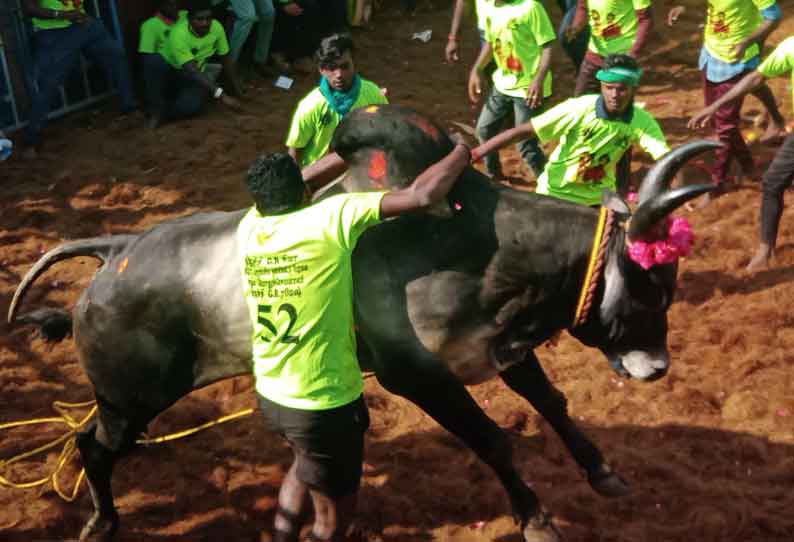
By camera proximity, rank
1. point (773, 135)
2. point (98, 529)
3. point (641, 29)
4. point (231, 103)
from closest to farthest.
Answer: point (98, 529)
point (641, 29)
point (773, 135)
point (231, 103)

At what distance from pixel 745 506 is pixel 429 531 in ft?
5.50

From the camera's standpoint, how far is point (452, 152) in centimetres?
466

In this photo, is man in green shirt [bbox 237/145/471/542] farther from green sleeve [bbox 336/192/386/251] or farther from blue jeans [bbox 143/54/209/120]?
blue jeans [bbox 143/54/209/120]

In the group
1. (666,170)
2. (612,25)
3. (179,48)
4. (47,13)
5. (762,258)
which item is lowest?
(762,258)

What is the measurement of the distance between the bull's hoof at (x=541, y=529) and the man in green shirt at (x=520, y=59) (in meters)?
4.21

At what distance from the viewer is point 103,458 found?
5355mm

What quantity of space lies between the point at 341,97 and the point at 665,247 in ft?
9.78

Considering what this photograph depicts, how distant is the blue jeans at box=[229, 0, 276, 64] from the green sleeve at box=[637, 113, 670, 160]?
6.37 metres

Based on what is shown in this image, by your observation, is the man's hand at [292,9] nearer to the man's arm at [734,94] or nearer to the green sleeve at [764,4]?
the green sleeve at [764,4]

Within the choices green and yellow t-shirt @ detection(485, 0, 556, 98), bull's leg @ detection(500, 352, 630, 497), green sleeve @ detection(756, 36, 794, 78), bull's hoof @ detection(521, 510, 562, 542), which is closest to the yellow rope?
bull's leg @ detection(500, 352, 630, 497)

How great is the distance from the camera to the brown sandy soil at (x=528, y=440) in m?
5.59

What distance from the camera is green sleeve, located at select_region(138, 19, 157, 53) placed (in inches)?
442

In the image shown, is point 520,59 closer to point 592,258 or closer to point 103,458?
point 592,258

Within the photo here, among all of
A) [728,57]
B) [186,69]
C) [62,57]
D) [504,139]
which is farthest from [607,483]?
[62,57]
